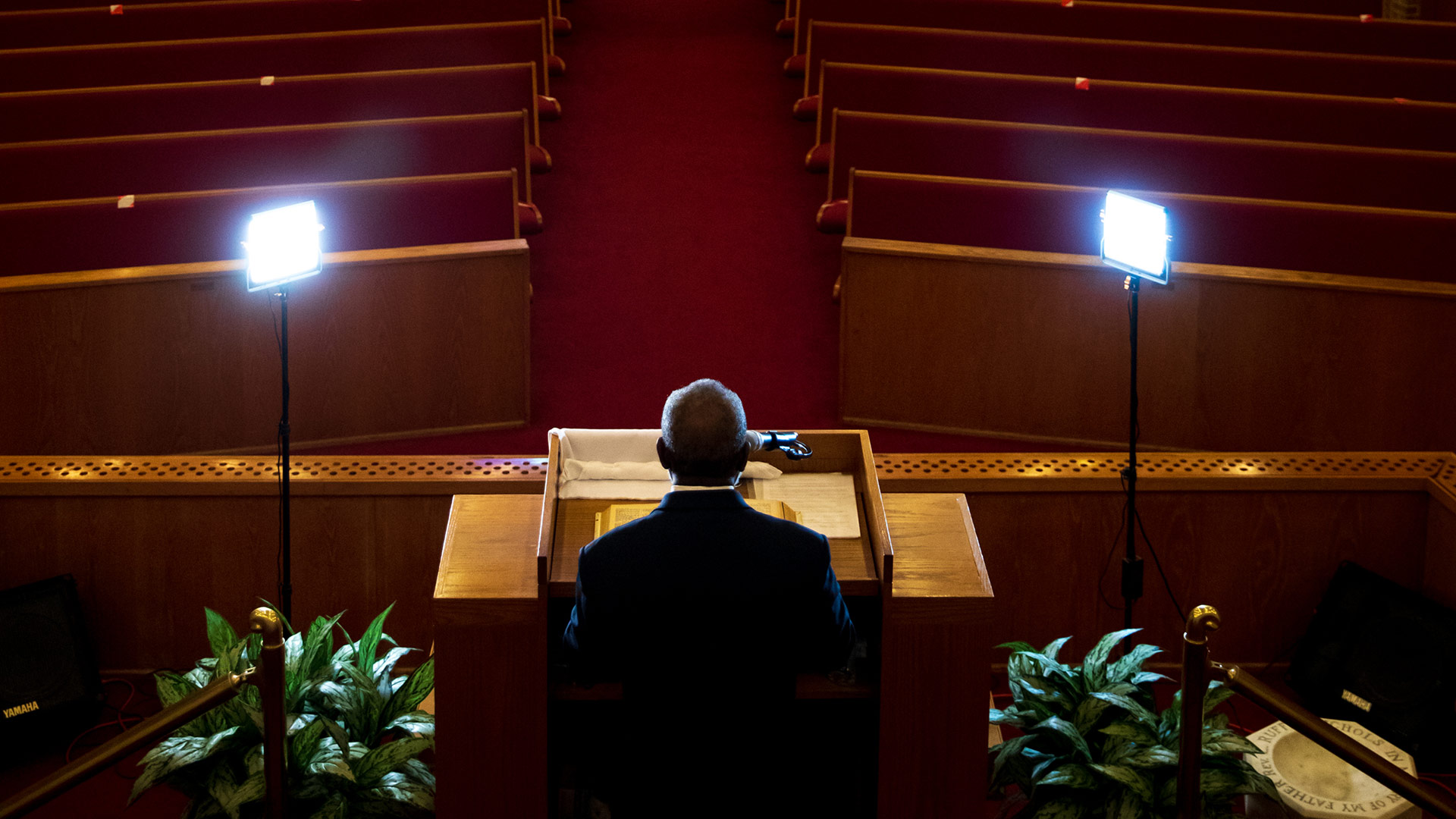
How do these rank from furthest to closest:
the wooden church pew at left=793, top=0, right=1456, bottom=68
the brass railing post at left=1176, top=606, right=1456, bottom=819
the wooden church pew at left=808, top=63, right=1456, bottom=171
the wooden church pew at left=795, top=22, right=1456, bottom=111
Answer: the wooden church pew at left=793, top=0, right=1456, bottom=68
the wooden church pew at left=795, top=22, right=1456, bottom=111
the wooden church pew at left=808, top=63, right=1456, bottom=171
the brass railing post at left=1176, top=606, right=1456, bottom=819

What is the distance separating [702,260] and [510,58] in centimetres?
99

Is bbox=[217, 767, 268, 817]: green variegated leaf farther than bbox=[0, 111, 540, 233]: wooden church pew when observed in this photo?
No

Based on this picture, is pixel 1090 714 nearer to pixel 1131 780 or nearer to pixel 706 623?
pixel 1131 780

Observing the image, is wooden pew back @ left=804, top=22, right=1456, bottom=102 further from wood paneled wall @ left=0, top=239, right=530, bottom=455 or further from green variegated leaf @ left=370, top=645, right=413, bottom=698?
green variegated leaf @ left=370, top=645, right=413, bottom=698

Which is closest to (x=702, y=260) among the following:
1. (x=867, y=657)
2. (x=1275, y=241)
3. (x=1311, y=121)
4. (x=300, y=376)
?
(x=300, y=376)

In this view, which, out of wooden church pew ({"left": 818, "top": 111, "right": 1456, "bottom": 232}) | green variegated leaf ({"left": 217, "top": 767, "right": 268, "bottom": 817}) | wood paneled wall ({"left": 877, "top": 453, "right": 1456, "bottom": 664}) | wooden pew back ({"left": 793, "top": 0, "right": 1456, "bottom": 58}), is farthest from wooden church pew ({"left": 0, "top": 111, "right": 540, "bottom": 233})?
green variegated leaf ({"left": 217, "top": 767, "right": 268, "bottom": 817})

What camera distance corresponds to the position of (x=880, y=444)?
278 centimetres

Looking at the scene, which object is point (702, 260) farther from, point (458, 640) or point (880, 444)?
point (458, 640)

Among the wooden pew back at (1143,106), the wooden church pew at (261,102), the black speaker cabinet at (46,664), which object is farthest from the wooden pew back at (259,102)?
the black speaker cabinet at (46,664)

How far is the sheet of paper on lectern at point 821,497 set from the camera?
5.13 ft

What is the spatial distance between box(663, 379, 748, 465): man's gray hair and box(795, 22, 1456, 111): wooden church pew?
9.03 ft

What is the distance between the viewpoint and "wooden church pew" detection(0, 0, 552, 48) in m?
4.19

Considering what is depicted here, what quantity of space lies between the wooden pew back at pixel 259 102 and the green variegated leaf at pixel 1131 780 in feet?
8.10

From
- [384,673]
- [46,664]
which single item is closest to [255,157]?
[46,664]
